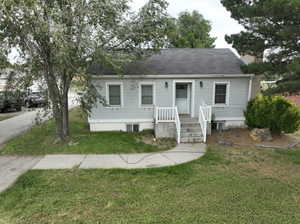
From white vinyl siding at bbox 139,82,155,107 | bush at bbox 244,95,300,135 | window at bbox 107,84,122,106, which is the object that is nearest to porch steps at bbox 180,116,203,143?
white vinyl siding at bbox 139,82,155,107

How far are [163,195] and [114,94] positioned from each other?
5684 millimetres

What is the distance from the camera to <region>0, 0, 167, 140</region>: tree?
549cm

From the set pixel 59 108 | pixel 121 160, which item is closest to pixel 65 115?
pixel 59 108

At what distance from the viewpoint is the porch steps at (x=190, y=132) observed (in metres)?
7.45

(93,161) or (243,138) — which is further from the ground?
(243,138)

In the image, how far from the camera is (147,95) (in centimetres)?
867

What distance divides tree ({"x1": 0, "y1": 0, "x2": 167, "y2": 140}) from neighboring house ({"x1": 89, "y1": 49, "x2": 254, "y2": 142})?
5.19 feet

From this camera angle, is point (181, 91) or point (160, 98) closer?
point (160, 98)

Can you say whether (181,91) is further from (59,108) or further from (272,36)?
(59,108)

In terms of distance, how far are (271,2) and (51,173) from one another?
743 cm

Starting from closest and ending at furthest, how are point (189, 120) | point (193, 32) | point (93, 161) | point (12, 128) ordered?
point (93, 161), point (189, 120), point (12, 128), point (193, 32)

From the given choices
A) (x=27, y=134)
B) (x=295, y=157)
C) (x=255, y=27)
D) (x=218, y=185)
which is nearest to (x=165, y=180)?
(x=218, y=185)

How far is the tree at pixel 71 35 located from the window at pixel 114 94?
192 cm

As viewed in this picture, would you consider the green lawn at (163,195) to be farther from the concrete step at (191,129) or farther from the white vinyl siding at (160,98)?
the white vinyl siding at (160,98)
